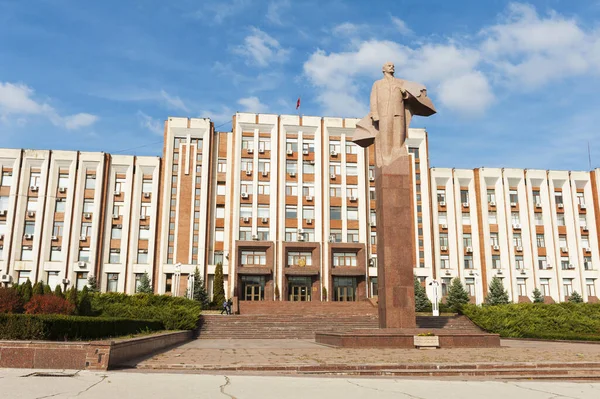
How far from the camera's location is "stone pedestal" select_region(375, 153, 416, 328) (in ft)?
56.0

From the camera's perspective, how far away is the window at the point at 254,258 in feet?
139

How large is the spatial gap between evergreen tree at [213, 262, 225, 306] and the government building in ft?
3.31

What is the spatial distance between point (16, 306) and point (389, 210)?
513 inches

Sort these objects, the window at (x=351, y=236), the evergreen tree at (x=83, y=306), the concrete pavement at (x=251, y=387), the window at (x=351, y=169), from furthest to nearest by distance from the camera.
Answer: the window at (x=351, y=169)
the window at (x=351, y=236)
the evergreen tree at (x=83, y=306)
the concrete pavement at (x=251, y=387)

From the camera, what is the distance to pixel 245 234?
142 ft

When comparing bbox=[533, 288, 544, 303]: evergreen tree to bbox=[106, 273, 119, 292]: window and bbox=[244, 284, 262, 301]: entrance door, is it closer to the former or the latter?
bbox=[244, 284, 262, 301]: entrance door

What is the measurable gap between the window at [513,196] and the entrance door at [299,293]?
21510 mm

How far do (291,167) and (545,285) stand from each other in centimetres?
2579

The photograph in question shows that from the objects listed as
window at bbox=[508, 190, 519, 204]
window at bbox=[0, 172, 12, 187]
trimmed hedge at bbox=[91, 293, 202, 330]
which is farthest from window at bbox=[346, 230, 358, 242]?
window at bbox=[0, 172, 12, 187]

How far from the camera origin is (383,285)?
57.2ft

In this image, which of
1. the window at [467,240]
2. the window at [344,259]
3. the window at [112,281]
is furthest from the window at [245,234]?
the window at [467,240]

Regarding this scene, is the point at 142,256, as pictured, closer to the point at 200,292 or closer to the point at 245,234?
the point at 200,292

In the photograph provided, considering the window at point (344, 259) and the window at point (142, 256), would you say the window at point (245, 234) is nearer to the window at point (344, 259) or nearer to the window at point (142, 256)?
the window at point (344, 259)

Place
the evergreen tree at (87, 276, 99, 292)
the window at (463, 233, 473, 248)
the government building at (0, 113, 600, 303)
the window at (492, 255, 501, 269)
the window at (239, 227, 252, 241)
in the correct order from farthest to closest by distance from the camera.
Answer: the window at (463, 233, 473, 248), the window at (492, 255, 501, 269), the window at (239, 227, 252, 241), the government building at (0, 113, 600, 303), the evergreen tree at (87, 276, 99, 292)
